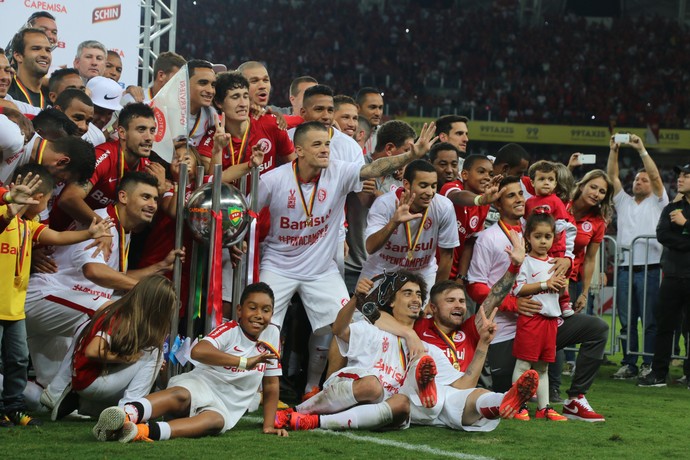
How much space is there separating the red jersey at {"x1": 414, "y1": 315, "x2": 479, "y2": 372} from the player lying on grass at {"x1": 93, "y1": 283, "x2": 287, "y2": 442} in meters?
1.09

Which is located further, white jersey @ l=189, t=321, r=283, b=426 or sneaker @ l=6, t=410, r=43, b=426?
white jersey @ l=189, t=321, r=283, b=426

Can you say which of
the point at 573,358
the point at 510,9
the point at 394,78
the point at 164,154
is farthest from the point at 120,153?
the point at 510,9

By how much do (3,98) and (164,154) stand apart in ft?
3.87

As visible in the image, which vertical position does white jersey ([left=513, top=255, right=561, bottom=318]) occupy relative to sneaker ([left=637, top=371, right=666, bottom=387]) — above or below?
above

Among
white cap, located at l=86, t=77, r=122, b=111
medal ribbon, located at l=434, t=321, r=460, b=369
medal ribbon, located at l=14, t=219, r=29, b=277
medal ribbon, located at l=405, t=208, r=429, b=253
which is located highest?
white cap, located at l=86, t=77, r=122, b=111

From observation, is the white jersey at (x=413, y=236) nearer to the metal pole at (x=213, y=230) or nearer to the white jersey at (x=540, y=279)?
the white jersey at (x=540, y=279)

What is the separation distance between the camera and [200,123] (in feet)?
23.8

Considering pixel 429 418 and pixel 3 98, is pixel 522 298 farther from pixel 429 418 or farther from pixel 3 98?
pixel 3 98

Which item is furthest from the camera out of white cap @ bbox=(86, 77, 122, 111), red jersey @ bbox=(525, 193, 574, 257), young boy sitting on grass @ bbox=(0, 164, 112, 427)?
red jersey @ bbox=(525, 193, 574, 257)

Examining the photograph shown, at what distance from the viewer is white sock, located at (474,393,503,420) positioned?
5.77 metres

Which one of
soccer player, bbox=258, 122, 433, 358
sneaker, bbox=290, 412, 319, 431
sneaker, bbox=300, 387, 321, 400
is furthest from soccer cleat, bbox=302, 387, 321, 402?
sneaker, bbox=290, 412, 319, 431

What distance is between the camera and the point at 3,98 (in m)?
6.80

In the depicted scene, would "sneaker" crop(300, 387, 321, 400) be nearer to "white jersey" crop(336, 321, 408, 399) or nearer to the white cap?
"white jersey" crop(336, 321, 408, 399)

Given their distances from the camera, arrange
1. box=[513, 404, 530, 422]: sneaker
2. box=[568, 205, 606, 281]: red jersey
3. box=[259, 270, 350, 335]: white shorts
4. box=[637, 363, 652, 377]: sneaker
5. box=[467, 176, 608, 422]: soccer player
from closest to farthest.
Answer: box=[513, 404, 530, 422]: sneaker
box=[259, 270, 350, 335]: white shorts
box=[467, 176, 608, 422]: soccer player
box=[568, 205, 606, 281]: red jersey
box=[637, 363, 652, 377]: sneaker
